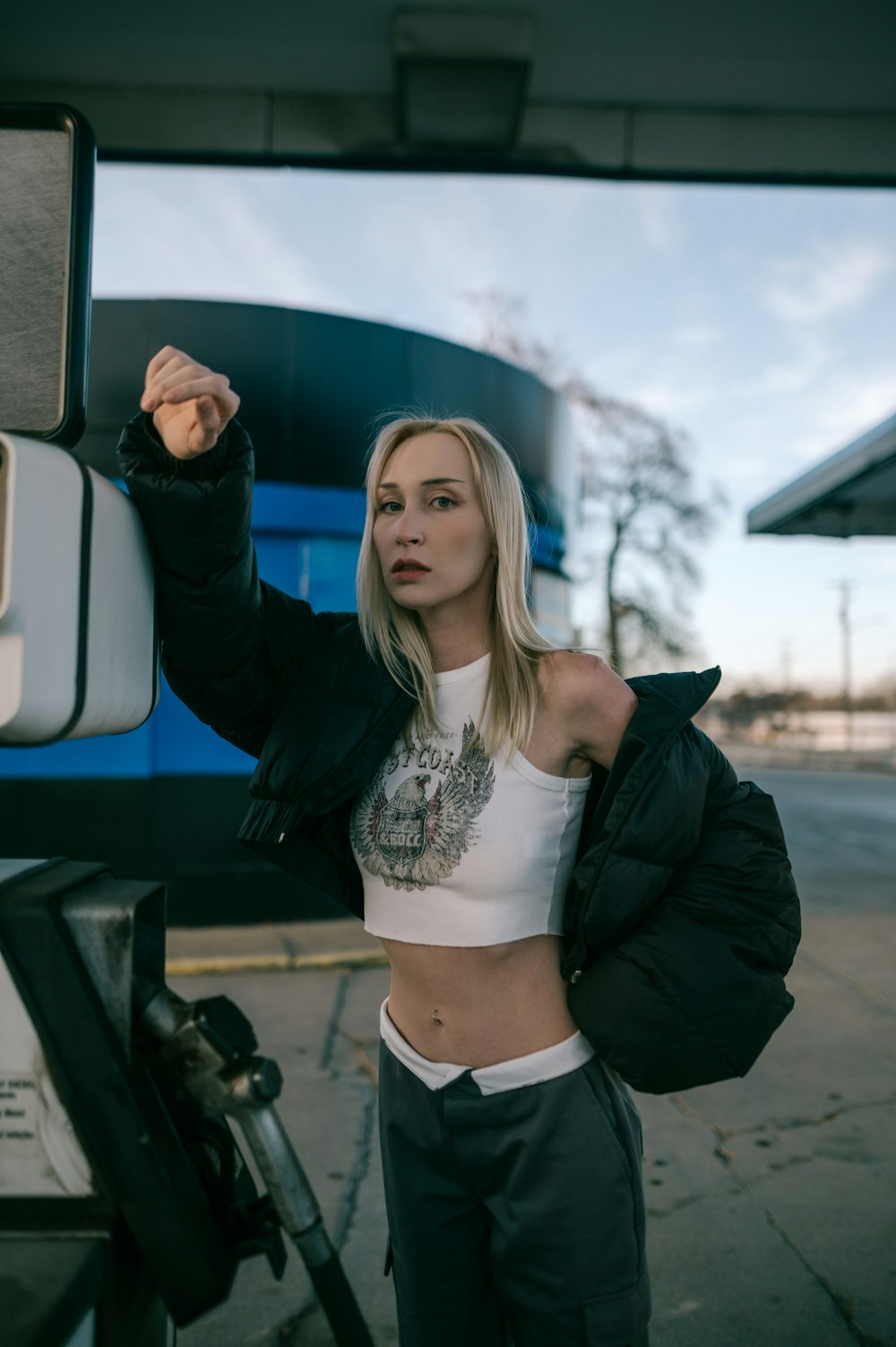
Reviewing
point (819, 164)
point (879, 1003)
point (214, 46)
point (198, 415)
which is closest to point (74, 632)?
point (198, 415)

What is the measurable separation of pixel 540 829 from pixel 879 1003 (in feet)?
13.6

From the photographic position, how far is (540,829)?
143 cm

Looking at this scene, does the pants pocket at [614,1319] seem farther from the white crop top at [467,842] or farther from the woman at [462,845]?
the white crop top at [467,842]

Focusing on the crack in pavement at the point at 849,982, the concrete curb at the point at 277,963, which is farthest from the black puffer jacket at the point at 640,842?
the concrete curb at the point at 277,963

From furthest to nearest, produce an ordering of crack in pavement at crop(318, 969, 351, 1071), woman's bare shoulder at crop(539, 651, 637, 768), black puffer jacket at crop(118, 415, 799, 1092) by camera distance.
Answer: crack in pavement at crop(318, 969, 351, 1071) < woman's bare shoulder at crop(539, 651, 637, 768) < black puffer jacket at crop(118, 415, 799, 1092)

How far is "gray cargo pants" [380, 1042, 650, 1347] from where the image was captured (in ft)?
4.43

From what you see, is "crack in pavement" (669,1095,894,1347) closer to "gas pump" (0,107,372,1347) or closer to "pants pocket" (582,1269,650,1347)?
"pants pocket" (582,1269,650,1347)

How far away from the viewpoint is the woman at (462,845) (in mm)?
1364

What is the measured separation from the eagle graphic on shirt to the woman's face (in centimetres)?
23

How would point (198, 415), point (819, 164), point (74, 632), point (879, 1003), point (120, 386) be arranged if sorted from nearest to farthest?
point (74, 632)
point (198, 415)
point (819, 164)
point (879, 1003)
point (120, 386)

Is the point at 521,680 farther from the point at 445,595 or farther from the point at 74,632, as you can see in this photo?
the point at 74,632

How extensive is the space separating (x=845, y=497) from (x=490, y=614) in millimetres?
8416

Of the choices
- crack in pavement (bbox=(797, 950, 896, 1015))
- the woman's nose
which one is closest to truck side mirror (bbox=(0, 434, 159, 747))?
the woman's nose

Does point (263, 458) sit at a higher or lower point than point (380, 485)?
higher
